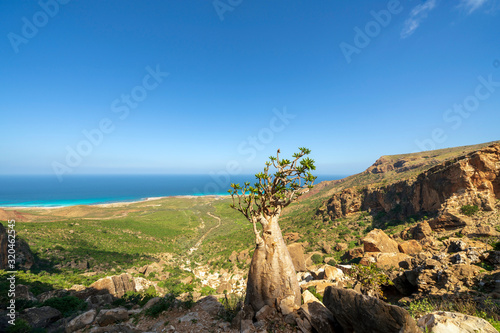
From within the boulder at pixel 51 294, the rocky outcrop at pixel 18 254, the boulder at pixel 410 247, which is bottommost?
the boulder at pixel 410 247

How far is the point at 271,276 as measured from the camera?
7883 millimetres

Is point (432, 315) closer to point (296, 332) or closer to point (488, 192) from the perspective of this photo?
point (296, 332)

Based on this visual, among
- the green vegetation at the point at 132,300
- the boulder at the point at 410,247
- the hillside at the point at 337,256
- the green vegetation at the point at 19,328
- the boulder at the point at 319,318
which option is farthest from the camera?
the boulder at the point at 410,247

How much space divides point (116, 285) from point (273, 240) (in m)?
16.0

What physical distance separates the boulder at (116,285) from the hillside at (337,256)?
76 mm

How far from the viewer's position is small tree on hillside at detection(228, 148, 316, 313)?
7.78 meters

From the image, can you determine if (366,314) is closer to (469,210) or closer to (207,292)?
(207,292)

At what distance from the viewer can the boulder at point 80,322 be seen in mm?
8258

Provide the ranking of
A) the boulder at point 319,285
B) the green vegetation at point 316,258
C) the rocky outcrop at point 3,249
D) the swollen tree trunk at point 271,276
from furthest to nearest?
the green vegetation at point 316,258, the rocky outcrop at point 3,249, the boulder at point 319,285, the swollen tree trunk at point 271,276

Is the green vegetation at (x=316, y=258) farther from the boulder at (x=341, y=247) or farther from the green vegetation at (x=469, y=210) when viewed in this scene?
the green vegetation at (x=469, y=210)

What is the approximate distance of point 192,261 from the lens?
28.2 metres

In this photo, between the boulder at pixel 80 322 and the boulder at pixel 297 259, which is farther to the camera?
the boulder at pixel 297 259

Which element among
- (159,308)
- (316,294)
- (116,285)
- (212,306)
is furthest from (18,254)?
(316,294)

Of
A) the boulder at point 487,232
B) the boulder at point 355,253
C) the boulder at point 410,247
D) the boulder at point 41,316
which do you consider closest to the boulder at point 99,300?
the boulder at point 41,316
